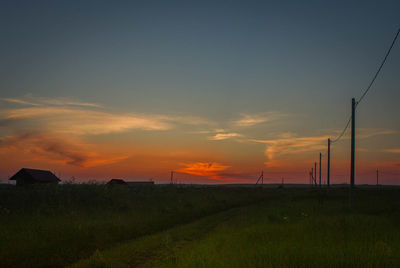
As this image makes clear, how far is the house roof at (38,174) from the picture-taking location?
60750mm

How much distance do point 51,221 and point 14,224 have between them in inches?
72.7

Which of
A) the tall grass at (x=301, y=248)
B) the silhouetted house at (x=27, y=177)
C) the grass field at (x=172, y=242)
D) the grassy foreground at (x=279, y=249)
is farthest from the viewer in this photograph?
the silhouetted house at (x=27, y=177)

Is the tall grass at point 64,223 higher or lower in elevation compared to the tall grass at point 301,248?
lower

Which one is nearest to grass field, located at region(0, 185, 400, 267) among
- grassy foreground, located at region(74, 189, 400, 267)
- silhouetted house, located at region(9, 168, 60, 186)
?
grassy foreground, located at region(74, 189, 400, 267)

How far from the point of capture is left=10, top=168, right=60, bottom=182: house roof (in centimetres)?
6075

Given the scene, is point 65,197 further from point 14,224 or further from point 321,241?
point 321,241

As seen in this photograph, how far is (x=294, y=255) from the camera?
9820mm

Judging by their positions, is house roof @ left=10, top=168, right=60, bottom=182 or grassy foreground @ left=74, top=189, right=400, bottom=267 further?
house roof @ left=10, top=168, right=60, bottom=182

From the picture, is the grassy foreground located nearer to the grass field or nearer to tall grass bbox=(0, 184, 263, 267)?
the grass field

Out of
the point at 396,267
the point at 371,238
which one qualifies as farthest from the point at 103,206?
the point at 396,267

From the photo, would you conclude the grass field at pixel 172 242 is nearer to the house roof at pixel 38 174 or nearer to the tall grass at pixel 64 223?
the tall grass at pixel 64 223

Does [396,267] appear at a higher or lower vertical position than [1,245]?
higher

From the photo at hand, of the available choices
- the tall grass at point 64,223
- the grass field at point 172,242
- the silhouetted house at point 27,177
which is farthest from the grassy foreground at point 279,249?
the silhouetted house at point 27,177

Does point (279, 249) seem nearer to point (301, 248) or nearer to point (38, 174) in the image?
point (301, 248)
